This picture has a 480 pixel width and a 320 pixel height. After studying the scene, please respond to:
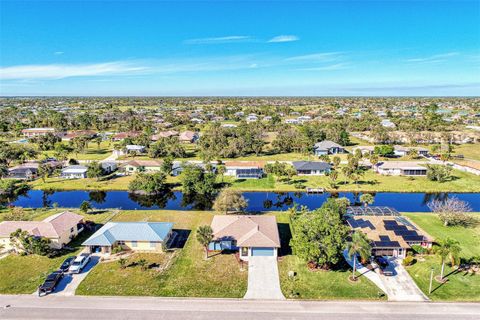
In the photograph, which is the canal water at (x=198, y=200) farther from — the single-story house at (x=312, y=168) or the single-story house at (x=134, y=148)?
the single-story house at (x=134, y=148)

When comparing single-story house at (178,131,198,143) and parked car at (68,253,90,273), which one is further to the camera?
single-story house at (178,131,198,143)

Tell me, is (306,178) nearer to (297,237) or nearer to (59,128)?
(297,237)

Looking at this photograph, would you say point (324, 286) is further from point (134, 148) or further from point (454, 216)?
point (134, 148)

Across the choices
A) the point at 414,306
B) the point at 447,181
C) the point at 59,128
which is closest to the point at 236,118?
the point at 59,128

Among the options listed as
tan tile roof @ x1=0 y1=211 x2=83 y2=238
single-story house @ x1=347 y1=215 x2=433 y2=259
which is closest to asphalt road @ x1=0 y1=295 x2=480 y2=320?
single-story house @ x1=347 y1=215 x2=433 y2=259

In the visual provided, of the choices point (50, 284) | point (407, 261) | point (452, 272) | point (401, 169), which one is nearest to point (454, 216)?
point (452, 272)

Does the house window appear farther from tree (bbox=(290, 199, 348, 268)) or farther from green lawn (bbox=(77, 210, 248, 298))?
tree (bbox=(290, 199, 348, 268))
